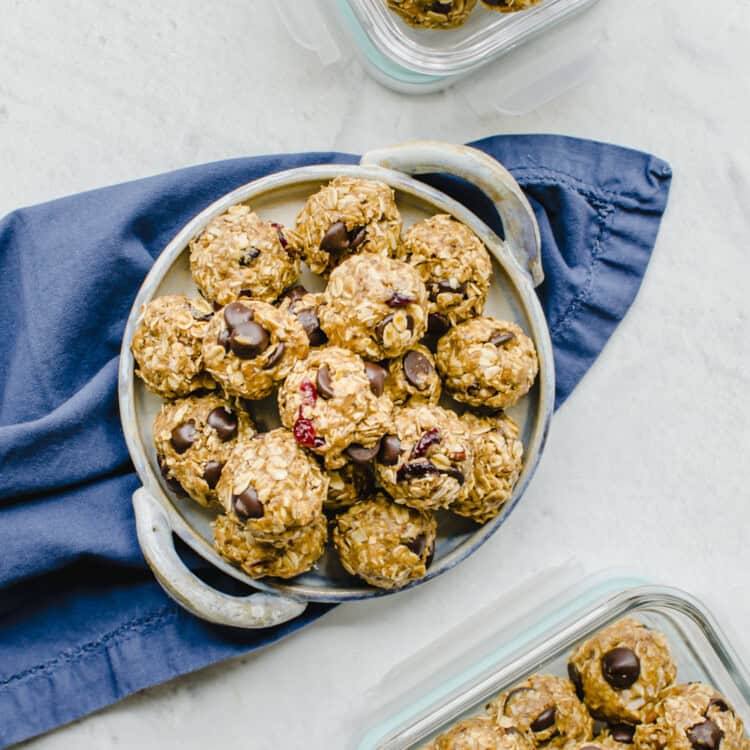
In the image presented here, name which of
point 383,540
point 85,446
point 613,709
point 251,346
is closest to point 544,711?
point 613,709

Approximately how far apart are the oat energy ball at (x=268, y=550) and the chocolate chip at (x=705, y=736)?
1.93 feet

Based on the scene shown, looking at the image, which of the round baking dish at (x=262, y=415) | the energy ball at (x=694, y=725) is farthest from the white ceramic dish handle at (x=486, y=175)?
the energy ball at (x=694, y=725)

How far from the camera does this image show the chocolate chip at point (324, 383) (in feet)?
3.89

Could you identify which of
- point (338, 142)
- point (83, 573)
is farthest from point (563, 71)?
point (83, 573)

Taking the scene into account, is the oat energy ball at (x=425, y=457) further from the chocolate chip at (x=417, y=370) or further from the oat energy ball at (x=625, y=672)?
the oat energy ball at (x=625, y=672)

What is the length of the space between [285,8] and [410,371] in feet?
2.33

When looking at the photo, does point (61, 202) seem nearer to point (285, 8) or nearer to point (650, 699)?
point (285, 8)

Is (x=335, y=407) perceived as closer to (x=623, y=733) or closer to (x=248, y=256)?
(x=248, y=256)

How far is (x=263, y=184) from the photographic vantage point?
1.39m

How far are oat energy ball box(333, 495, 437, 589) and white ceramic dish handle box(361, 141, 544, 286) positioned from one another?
0.42 m

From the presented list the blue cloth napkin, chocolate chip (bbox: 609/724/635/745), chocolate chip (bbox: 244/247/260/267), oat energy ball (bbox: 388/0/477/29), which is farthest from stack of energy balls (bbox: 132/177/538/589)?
chocolate chip (bbox: 609/724/635/745)

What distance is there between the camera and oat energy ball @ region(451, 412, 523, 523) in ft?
4.40

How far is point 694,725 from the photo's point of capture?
4.45 feet

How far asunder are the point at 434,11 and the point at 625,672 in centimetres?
101
